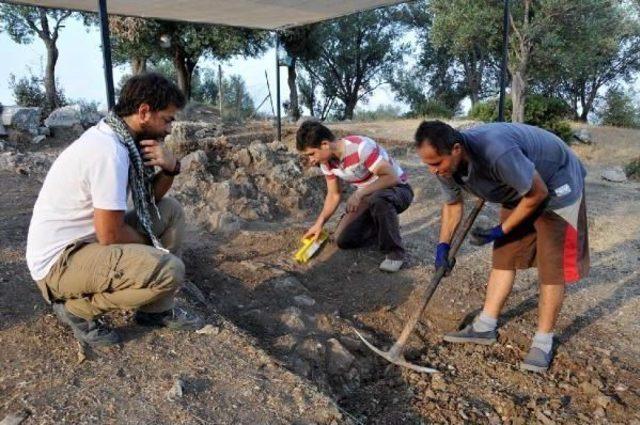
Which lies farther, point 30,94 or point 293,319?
point 30,94

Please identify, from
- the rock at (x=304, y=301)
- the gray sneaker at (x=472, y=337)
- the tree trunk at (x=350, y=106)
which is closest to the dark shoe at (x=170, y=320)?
the rock at (x=304, y=301)

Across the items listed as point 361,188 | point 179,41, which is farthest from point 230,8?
point 179,41

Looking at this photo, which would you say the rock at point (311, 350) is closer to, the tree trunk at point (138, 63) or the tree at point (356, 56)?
the tree trunk at point (138, 63)

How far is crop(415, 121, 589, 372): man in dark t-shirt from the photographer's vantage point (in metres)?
2.36

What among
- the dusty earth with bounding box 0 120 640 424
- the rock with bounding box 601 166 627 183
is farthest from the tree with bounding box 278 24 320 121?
the dusty earth with bounding box 0 120 640 424

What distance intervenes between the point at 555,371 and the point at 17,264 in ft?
10.2

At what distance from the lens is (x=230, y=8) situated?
550cm

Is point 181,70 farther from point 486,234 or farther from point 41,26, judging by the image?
point 486,234

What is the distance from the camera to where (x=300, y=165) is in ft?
20.9

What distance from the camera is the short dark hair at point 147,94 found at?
223cm

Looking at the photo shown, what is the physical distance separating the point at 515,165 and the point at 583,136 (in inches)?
430

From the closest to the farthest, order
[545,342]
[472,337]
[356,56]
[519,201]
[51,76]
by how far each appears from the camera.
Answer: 1. [519,201]
2. [545,342]
3. [472,337]
4. [51,76]
5. [356,56]

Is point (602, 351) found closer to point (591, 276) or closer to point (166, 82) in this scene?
point (591, 276)

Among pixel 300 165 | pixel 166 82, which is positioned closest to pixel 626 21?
pixel 300 165
